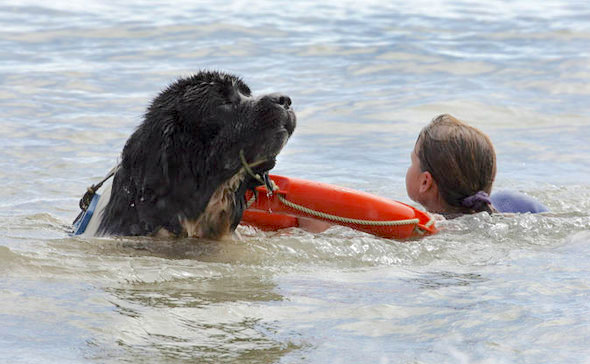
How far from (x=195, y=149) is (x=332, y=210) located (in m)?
1.12

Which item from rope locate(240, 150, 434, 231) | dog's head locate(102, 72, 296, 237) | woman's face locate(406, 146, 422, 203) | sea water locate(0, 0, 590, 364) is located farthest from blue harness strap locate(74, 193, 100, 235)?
woman's face locate(406, 146, 422, 203)

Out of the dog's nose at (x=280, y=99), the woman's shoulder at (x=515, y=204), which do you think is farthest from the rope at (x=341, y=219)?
the woman's shoulder at (x=515, y=204)

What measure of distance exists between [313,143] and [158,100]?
13.5ft

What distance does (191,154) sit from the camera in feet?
14.6

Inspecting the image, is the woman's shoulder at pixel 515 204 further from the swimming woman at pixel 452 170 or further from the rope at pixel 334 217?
the rope at pixel 334 217

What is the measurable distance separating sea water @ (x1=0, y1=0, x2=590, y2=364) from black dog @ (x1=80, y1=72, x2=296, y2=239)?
0.45 ft

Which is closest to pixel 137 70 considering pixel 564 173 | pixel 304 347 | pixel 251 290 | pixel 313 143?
pixel 313 143

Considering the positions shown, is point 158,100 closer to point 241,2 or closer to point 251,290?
point 251,290

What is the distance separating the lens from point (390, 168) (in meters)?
7.76

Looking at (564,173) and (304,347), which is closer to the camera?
(304,347)

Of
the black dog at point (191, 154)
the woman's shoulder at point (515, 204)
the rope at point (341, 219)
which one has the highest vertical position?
the black dog at point (191, 154)

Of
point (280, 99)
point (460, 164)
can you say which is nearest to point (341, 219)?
point (460, 164)

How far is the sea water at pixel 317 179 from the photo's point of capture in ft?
11.5

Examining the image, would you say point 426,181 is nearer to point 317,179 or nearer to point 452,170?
point 452,170
